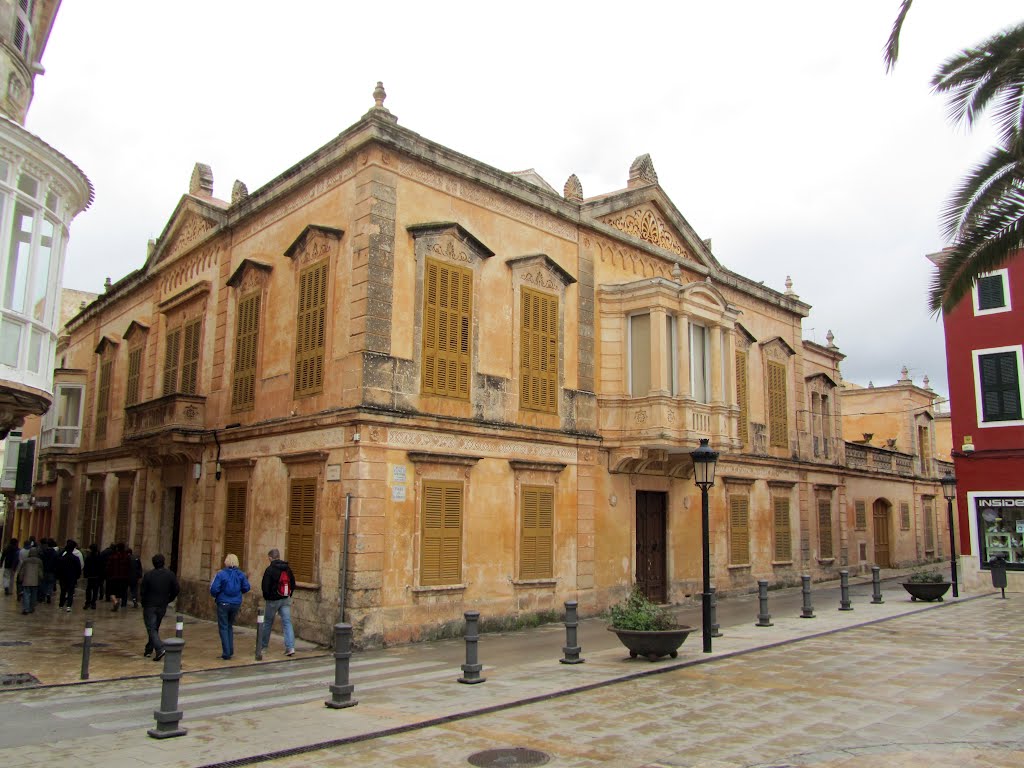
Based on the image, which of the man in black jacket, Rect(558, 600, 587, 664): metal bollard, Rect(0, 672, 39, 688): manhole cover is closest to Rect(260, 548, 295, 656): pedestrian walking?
the man in black jacket

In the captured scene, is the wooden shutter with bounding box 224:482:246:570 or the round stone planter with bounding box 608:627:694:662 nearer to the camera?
the round stone planter with bounding box 608:627:694:662

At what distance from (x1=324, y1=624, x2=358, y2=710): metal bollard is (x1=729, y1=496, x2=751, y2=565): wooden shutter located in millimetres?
15835

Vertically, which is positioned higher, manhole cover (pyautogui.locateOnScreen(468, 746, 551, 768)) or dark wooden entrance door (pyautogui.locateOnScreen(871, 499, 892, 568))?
dark wooden entrance door (pyautogui.locateOnScreen(871, 499, 892, 568))

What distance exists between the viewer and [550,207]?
62.1 feet

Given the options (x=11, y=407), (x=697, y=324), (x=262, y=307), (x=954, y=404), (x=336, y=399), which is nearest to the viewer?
(x=11, y=407)

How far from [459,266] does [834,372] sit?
2080cm

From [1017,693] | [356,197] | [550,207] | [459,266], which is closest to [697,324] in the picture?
[550,207]

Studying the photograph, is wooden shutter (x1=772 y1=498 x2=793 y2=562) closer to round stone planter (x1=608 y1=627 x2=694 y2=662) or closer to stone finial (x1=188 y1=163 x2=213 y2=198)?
round stone planter (x1=608 y1=627 x2=694 y2=662)

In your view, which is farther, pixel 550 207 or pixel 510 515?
pixel 550 207

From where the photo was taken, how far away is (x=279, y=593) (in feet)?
45.7

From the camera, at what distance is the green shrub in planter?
12672 mm

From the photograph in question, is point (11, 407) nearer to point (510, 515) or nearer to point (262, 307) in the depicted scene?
point (262, 307)

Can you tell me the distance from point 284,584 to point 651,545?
33.3 ft

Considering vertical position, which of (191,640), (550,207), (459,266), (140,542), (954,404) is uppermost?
(550,207)
